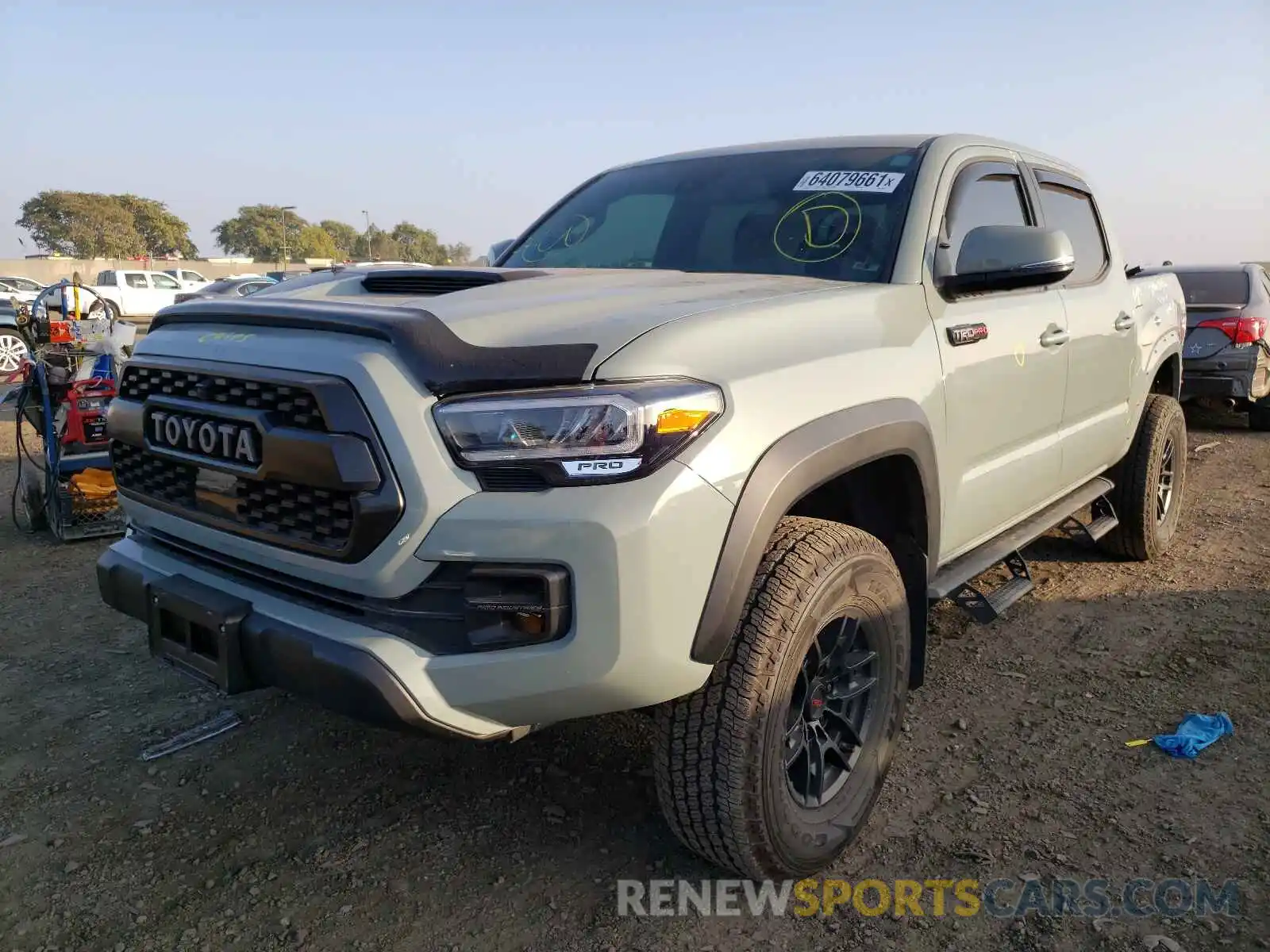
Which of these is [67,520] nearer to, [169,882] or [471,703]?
[169,882]

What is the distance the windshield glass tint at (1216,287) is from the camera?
29.1 feet

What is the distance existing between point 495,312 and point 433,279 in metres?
0.59

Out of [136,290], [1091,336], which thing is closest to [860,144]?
[1091,336]

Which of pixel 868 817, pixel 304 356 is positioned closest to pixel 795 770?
pixel 868 817

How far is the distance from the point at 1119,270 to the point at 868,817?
3034 mm

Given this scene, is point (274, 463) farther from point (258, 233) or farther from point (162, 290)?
point (258, 233)

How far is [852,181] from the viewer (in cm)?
314

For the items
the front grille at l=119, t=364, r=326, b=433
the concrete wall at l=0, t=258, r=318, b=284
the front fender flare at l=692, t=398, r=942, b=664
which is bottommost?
the front fender flare at l=692, t=398, r=942, b=664

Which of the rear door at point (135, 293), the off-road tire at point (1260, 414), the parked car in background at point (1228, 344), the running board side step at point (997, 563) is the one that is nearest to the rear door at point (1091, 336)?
the running board side step at point (997, 563)

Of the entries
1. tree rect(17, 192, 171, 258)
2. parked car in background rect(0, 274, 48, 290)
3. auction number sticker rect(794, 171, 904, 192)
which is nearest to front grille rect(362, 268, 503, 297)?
auction number sticker rect(794, 171, 904, 192)

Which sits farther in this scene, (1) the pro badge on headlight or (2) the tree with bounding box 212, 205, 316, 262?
(2) the tree with bounding box 212, 205, 316, 262

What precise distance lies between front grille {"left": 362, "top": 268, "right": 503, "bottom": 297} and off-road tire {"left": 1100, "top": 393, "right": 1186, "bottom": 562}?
360 centimetres

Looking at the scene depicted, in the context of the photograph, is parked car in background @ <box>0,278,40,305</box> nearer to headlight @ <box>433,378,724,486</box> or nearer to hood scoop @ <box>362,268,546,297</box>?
hood scoop @ <box>362,268,546,297</box>

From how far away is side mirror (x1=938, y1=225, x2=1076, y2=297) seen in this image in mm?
2758
